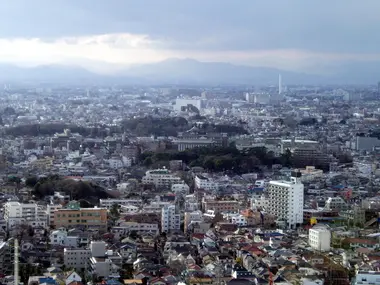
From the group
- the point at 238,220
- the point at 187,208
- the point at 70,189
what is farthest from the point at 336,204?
the point at 70,189

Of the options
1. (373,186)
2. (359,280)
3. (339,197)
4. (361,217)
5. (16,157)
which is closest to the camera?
(359,280)

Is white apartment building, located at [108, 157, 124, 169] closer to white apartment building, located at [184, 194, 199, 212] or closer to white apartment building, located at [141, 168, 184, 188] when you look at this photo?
white apartment building, located at [141, 168, 184, 188]

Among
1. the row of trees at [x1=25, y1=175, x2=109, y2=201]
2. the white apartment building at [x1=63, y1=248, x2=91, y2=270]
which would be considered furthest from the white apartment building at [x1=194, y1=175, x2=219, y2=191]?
the white apartment building at [x1=63, y1=248, x2=91, y2=270]

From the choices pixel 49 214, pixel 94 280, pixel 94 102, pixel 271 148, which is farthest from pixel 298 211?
pixel 94 102

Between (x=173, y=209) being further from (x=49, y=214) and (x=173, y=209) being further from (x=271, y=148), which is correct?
(x=271, y=148)

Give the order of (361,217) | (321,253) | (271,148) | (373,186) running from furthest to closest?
(271,148) < (373,186) < (361,217) < (321,253)

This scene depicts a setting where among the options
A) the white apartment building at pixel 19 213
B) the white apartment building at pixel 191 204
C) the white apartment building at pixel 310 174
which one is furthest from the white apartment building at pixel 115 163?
the white apartment building at pixel 19 213

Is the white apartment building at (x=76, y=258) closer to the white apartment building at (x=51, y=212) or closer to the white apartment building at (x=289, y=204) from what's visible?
the white apartment building at (x=51, y=212)
